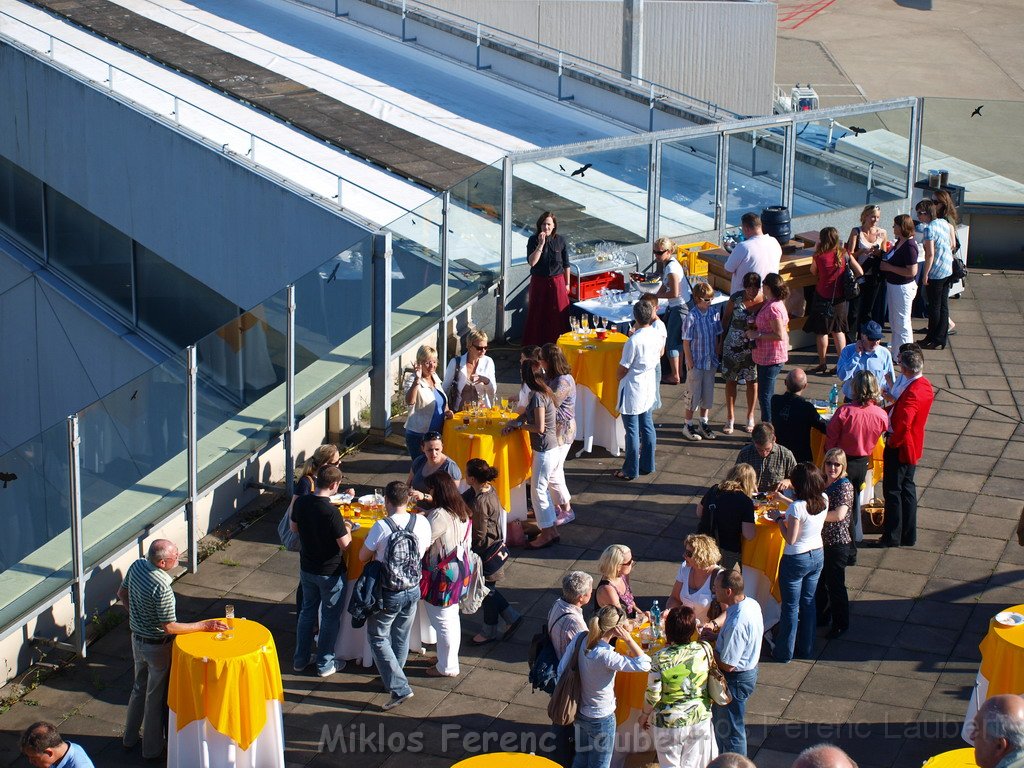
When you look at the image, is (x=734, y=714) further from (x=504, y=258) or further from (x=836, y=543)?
(x=504, y=258)

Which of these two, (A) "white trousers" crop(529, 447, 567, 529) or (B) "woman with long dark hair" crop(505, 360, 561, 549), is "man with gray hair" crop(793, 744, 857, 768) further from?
(A) "white trousers" crop(529, 447, 567, 529)

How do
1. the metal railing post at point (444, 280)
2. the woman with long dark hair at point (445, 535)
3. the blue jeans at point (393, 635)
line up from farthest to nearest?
the metal railing post at point (444, 280) < the woman with long dark hair at point (445, 535) < the blue jeans at point (393, 635)

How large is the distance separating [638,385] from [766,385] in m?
1.60

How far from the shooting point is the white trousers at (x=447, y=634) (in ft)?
33.6

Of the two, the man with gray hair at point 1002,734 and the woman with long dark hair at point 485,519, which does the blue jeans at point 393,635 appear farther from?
the man with gray hair at point 1002,734

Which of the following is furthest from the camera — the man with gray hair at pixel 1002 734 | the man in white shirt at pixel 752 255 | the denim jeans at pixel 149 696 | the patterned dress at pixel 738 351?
the man in white shirt at pixel 752 255

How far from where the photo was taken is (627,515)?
12.8 m

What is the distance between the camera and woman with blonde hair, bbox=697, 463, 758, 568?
33.7ft

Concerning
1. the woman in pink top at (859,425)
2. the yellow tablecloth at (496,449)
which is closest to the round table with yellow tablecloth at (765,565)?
the woman in pink top at (859,425)

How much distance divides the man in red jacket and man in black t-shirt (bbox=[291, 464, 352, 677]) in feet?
14.8

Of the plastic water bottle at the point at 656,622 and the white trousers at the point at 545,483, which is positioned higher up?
the plastic water bottle at the point at 656,622

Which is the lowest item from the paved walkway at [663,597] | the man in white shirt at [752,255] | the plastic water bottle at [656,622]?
the paved walkway at [663,597]

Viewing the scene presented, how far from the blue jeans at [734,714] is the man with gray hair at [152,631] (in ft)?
10.4

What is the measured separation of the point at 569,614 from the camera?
8.77 m
